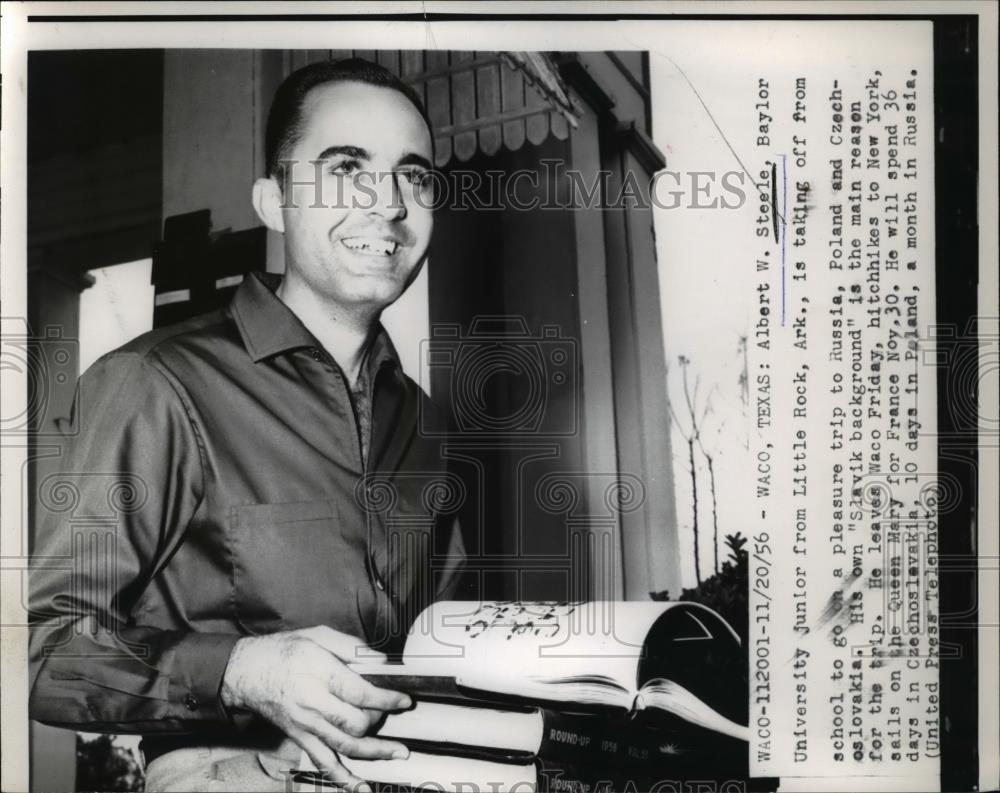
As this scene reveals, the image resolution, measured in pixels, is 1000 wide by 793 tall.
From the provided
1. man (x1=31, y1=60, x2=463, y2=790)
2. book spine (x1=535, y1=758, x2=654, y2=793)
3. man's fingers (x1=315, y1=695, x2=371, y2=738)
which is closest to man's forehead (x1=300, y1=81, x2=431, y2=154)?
man (x1=31, y1=60, x2=463, y2=790)

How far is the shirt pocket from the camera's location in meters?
1.27

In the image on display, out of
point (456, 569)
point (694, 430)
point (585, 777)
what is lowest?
point (585, 777)

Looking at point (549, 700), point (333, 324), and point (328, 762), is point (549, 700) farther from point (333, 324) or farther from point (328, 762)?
point (333, 324)

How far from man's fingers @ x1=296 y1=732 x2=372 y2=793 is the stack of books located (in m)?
0.01

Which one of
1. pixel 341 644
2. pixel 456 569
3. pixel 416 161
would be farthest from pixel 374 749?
pixel 416 161

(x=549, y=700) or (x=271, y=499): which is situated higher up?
(x=271, y=499)

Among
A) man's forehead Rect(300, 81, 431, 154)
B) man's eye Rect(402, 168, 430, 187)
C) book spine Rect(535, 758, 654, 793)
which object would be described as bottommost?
book spine Rect(535, 758, 654, 793)

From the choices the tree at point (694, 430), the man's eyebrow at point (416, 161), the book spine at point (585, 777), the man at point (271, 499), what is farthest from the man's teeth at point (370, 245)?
the book spine at point (585, 777)

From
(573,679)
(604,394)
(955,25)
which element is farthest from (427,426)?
(955,25)

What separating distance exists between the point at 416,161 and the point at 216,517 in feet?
1.73

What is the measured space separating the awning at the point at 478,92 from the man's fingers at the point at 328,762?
2.50 ft

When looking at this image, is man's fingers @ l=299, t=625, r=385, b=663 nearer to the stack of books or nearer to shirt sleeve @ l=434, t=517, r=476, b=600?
the stack of books

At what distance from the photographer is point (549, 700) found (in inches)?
50.8

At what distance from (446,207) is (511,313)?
0.54 feet
